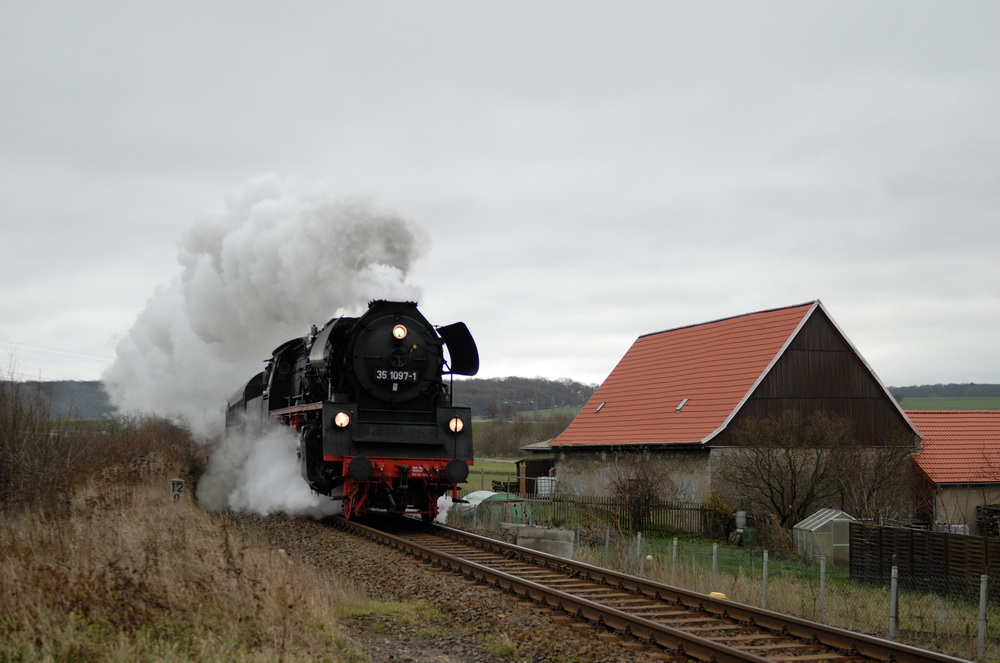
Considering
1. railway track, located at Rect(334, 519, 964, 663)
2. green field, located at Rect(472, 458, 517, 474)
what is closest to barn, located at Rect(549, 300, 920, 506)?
railway track, located at Rect(334, 519, 964, 663)

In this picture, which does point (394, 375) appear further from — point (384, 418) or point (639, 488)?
point (639, 488)

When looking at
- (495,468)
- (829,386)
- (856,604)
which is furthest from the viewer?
(495,468)

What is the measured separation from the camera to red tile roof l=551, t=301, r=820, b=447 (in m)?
24.6

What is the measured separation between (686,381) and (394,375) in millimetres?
14391

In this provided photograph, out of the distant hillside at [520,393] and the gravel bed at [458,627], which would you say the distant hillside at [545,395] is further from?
the gravel bed at [458,627]

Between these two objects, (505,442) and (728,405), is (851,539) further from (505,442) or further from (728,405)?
(505,442)

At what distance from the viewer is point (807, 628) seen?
7.96 m

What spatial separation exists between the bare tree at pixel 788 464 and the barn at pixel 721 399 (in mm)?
552

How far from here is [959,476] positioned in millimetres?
25219

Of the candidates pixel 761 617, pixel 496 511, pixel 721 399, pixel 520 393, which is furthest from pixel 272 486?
pixel 520 393

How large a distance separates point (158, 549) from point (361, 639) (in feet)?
8.57

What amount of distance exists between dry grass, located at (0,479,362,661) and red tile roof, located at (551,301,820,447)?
645 inches

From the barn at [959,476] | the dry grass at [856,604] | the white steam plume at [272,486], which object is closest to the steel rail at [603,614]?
the dry grass at [856,604]

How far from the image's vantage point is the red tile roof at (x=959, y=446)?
83.4 ft
